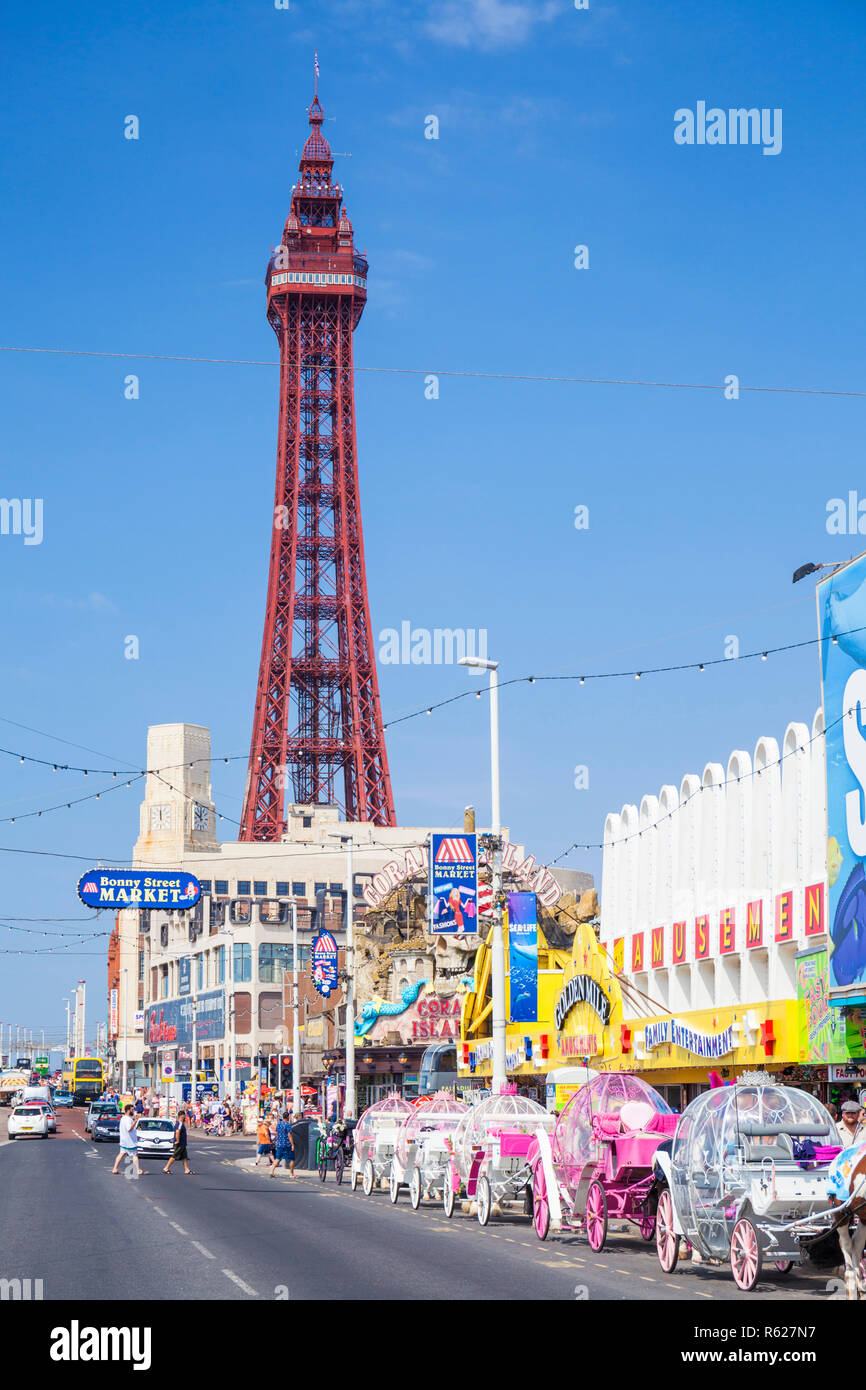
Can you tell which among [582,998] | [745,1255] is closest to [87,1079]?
[582,998]

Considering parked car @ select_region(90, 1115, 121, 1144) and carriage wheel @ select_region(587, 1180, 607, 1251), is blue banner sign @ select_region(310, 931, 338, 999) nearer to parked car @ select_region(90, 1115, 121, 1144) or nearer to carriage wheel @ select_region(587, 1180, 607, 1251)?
parked car @ select_region(90, 1115, 121, 1144)

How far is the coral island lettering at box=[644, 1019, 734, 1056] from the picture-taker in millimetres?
27622

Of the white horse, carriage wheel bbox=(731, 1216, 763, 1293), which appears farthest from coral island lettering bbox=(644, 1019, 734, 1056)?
the white horse

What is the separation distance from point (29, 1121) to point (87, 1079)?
45236mm

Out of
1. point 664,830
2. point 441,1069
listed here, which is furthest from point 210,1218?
point 441,1069

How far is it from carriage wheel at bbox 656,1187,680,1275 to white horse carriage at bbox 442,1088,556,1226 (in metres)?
5.72

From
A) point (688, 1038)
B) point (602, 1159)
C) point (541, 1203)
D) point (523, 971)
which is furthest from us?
point (523, 971)

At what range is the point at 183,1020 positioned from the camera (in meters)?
117

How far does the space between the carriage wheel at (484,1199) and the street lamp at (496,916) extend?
201 inches

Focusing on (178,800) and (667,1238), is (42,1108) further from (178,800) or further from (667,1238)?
(178,800)

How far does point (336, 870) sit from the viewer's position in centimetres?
12494
